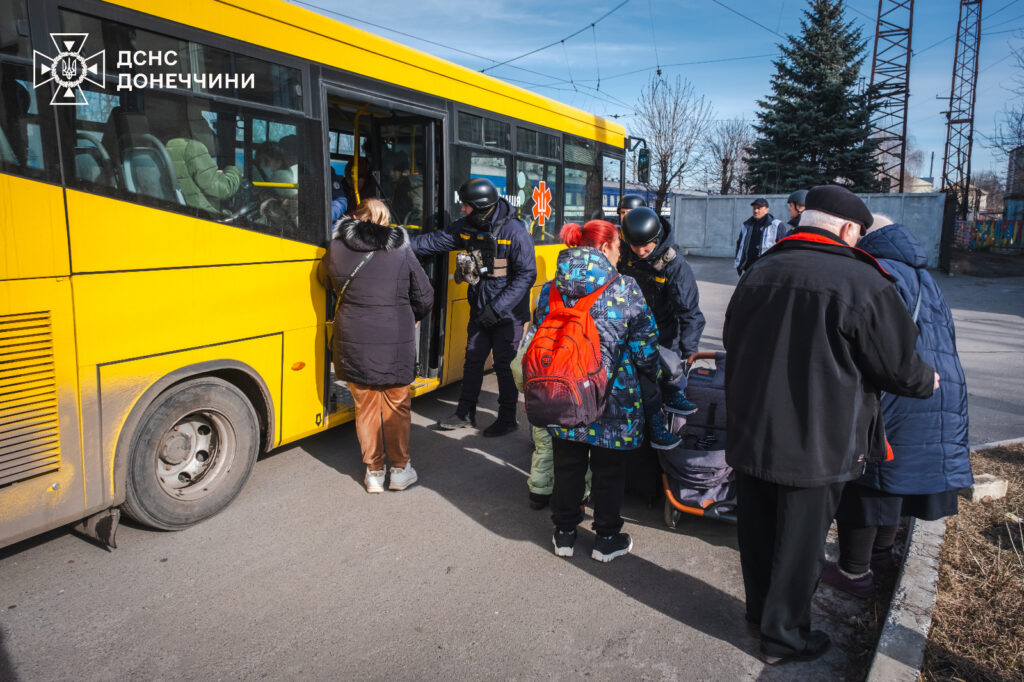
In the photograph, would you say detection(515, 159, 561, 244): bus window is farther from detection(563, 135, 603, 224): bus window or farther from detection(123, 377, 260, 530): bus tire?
detection(123, 377, 260, 530): bus tire

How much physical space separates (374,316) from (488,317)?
139 centimetres

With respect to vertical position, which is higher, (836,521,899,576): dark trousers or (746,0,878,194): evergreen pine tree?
(746,0,878,194): evergreen pine tree

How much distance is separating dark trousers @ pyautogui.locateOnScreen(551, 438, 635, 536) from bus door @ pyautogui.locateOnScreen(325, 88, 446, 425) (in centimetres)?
239

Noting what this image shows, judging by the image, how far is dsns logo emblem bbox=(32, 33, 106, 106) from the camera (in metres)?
3.00

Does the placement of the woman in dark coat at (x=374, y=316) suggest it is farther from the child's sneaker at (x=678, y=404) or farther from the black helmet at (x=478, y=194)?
the child's sneaker at (x=678, y=404)

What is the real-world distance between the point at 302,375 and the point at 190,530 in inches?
45.2

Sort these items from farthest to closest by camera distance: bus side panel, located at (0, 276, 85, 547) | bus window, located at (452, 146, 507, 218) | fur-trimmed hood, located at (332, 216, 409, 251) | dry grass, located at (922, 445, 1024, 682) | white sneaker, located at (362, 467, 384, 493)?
bus window, located at (452, 146, 507, 218), white sneaker, located at (362, 467, 384, 493), fur-trimmed hood, located at (332, 216, 409, 251), bus side panel, located at (0, 276, 85, 547), dry grass, located at (922, 445, 1024, 682)

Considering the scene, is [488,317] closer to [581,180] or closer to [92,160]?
[92,160]

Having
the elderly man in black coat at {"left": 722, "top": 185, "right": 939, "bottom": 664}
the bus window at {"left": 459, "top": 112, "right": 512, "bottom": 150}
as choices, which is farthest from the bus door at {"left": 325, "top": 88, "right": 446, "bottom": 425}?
the elderly man in black coat at {"left": 722, "top": 185, "right": 939, "bottom": 664}

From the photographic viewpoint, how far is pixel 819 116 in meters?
24.6

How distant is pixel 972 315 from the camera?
43.3ft

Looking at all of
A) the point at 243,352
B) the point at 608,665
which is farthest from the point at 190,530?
the point at 608,665

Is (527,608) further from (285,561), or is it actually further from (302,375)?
(302,375)

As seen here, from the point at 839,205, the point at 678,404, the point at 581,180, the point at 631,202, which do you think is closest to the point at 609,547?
the point at 678,404
